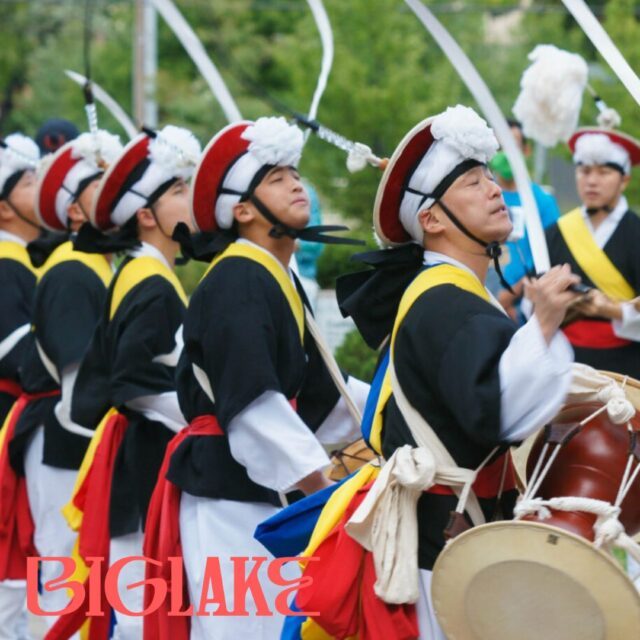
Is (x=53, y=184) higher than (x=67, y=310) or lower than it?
higher

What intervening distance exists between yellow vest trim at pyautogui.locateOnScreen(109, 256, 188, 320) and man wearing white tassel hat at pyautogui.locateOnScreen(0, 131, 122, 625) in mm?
504

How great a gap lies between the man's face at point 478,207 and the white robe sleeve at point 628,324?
2.52 meters

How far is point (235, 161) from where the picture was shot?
4.90 m

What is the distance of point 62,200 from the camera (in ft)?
22.1

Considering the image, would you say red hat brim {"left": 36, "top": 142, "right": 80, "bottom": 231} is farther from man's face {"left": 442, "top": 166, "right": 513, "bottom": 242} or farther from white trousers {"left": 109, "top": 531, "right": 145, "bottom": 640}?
man's face {"left": 442, "top": 166, "right": 513, "bottom": 242}

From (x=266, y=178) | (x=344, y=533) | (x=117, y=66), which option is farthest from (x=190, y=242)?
(x=117, y=66)

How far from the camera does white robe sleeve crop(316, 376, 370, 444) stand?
504cm

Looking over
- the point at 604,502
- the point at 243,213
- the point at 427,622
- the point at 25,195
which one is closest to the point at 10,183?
the point at 25,195

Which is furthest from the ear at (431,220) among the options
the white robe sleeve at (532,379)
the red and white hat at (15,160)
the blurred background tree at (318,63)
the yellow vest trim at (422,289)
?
the blurred background tree at (318,63)

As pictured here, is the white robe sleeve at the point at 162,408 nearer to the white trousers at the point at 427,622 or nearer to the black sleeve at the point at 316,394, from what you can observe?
the black sleeve at the point at 316,394

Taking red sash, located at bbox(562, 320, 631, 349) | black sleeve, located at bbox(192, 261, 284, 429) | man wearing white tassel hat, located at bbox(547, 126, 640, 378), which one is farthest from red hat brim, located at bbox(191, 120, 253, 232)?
red sash, located at bbox(562, 320, 631, 349)

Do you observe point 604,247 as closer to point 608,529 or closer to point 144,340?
point 144,340

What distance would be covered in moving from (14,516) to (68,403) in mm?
803

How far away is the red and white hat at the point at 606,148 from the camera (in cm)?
711
